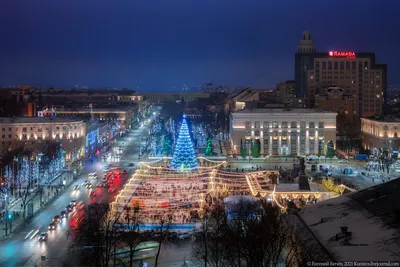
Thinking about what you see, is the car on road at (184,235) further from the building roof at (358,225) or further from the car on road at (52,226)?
the building roof at (358,225)

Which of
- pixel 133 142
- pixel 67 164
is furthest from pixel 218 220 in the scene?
pixel 133 142

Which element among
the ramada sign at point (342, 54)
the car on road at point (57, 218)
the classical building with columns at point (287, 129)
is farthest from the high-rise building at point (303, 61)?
the car on road at point (57, 218)

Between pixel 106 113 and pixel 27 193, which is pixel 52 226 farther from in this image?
pixel 106 113

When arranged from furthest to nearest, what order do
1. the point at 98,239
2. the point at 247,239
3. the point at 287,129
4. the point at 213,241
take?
the point at 287,129 < the point at 213,241 < the point at 98,239 < the point at 247,239

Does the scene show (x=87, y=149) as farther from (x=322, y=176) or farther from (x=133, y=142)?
(x=322, y=176)

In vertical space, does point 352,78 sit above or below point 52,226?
above

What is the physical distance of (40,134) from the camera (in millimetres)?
47219

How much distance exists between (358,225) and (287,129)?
1262 inches

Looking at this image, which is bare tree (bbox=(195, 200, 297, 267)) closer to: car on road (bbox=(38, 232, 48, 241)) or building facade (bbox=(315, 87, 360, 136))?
car on road (bbox=(38, 232, 48, 241))

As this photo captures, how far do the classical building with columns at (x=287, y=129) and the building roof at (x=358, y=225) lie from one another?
93.1ft

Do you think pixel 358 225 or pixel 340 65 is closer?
pixel 358 225

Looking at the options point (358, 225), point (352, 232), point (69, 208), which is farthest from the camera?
point (69, 208)

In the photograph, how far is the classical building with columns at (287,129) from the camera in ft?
148

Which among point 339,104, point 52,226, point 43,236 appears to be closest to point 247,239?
point 43,236
